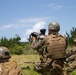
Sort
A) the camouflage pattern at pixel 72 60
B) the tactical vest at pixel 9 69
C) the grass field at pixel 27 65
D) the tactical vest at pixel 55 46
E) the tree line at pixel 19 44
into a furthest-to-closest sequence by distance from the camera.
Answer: the tree line at pixel 19 44 < the camouflage pattern at pixel 72 60 < the grass field at pixel 27 65 < the tactical vest at pixel 55 46 < the tactical vest at pixel 9 69

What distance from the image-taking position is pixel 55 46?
10922mm

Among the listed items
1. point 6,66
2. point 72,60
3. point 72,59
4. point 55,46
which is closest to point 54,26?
point 55,46

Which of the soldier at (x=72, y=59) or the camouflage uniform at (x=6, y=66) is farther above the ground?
the camouflage uniform at (x=6, y=66)

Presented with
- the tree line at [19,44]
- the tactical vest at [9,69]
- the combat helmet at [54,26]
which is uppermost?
the combat helmet at [54,26]

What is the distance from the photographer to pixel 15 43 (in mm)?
31250

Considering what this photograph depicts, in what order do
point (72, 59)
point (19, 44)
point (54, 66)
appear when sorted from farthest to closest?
point (19, 44)
point (72, 59)
point (54, 66)

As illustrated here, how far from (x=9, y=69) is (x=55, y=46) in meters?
4.58

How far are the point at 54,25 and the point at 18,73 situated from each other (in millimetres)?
4831

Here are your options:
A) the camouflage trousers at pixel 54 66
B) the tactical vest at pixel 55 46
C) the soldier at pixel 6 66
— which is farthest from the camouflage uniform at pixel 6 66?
the camouflage trousers at pixel 54 66

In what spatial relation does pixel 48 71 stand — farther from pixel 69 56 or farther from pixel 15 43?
pixel 15 43

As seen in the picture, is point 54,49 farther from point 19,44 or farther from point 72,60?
point 19,44

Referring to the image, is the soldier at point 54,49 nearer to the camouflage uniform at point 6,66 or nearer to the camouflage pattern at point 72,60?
the camouflage pattern at point 72,60

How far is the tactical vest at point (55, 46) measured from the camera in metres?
10.9

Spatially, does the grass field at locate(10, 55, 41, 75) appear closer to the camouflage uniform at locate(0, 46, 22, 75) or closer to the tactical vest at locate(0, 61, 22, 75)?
the camouflage uniform at locate(0, 46, 22, 75)
